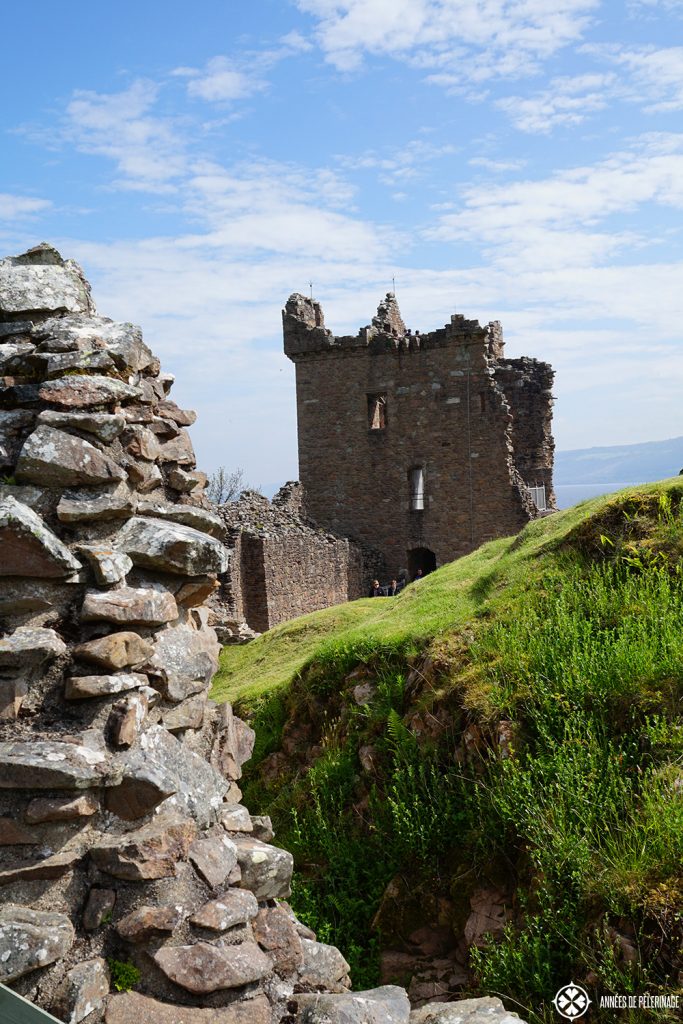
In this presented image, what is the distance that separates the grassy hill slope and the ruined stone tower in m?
20.9

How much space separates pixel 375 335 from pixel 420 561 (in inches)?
310

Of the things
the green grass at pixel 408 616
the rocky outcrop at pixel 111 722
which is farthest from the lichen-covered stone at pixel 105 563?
the green grass at pixel 408 616

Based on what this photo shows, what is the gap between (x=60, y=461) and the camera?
425 centimetres

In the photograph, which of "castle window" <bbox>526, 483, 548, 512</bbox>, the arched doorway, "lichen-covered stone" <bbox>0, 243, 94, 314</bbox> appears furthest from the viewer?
"castle window" <bbox>526, 483, 548, 512</bbox>

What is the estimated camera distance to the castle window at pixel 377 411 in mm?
31953

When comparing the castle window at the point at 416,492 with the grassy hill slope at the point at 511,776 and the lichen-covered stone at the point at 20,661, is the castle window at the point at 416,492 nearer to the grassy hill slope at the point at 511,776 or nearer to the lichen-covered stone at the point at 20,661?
the grassy hill slope at the point at 511,776

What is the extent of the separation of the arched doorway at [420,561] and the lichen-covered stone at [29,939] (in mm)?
28237

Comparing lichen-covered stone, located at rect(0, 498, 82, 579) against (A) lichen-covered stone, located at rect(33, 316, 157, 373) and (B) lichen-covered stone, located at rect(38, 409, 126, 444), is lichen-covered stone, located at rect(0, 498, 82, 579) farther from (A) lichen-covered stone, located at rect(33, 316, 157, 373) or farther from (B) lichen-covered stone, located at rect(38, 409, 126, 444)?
(A) lichen-covered stone, located at rect(33, 316, 157, 373)

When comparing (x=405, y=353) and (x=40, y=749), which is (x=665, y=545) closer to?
(x=40, y=749)

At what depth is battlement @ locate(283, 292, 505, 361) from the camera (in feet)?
100

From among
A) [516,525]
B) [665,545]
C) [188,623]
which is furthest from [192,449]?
[516,525]

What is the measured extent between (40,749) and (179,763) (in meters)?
0.70

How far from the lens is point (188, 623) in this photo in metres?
4.93

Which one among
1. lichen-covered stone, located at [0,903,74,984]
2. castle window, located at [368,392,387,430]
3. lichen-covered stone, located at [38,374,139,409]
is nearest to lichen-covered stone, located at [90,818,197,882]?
lichen-covered stone, located at [0,903,74,984]
